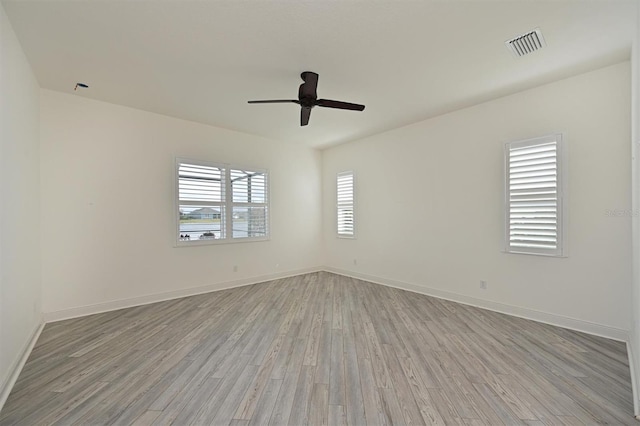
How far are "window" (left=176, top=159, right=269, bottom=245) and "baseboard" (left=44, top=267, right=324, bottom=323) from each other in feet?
2.62

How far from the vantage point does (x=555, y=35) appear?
8.30 ft

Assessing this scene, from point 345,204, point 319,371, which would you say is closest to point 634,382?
point 319,371

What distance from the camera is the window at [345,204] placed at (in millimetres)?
6145

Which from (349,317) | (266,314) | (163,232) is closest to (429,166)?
(349,317)

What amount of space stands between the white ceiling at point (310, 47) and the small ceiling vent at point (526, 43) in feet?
0.23

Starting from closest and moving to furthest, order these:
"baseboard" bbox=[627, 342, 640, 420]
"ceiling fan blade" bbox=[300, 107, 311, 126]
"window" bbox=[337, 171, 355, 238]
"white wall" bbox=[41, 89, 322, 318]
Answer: "baseboard" bbox=[627, 342, 640, 420], "ceiling fan blade" bbox=[300, 107, 311, 126], "white wall" bbox=[41, 89, 322, 318], "window" bbox=[337, 171, 355, 238]

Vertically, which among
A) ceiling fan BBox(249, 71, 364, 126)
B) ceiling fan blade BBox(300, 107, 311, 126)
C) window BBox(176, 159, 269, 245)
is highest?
ceiling fan BBox(249, 71, 364, 126)

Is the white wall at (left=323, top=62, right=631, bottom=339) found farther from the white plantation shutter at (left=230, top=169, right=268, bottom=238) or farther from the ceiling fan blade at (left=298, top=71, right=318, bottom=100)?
the ceiling fan blade at (left=298, top=71, right=318, bottom=100)

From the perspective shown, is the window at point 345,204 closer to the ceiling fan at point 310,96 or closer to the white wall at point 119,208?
the white wall at point 119,208

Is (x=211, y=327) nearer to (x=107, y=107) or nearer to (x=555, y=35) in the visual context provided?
(x=107, y=107)

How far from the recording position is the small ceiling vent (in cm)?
252

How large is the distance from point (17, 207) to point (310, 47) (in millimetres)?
3090

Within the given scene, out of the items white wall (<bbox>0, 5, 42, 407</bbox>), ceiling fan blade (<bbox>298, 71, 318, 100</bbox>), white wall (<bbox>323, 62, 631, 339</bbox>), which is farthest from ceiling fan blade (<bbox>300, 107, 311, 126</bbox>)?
white wall (<bbox>0, 5, 42, 407</bbox>)

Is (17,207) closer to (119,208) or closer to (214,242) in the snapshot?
(119,208)
